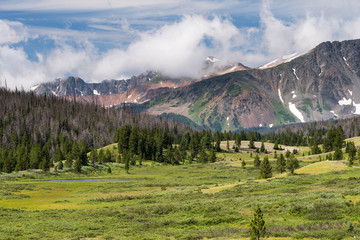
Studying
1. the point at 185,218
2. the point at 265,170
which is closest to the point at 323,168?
the point at 265,170

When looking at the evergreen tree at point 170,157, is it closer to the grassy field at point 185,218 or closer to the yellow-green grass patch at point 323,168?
the yellow-green grass patch at point 323,168

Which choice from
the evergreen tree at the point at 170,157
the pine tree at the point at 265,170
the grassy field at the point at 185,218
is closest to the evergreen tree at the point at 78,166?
the evergreen tree at the point at 170,157

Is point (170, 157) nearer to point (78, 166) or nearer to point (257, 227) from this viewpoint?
point (78, 166)

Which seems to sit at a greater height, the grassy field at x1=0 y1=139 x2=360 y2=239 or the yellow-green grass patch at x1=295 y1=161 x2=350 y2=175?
the yellow-green grass patch at x1=295 y1=161 x2=350 y2=175

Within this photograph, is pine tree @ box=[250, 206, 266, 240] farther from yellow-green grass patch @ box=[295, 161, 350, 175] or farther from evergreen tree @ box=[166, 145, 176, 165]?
evergreen tree @ box=[166, 145, 176, 165]

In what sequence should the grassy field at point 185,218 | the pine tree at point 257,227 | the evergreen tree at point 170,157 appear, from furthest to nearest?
the evergreen tree at point 170,157
the grassy field at point 185,218
the pine tree at point 257,227

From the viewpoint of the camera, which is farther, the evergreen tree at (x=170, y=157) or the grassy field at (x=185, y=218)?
the evergreen tree at (x=170, y=157)

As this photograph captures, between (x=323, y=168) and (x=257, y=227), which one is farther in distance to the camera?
(x=323, y=168)

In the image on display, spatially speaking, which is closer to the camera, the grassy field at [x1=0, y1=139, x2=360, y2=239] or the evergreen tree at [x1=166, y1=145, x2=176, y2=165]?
the grassy field at [x1=0, y1=139, x2=360, y2=239]

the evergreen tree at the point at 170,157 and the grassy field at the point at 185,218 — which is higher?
the evergreen tree at the point at 170,157

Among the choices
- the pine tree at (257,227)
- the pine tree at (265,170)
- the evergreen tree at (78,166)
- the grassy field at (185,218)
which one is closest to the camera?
the pine tree at (257,227)

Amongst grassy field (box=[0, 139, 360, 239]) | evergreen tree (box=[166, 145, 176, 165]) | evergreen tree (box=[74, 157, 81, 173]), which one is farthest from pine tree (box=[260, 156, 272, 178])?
evergreen tree (box=[166, 145, 176, 165])

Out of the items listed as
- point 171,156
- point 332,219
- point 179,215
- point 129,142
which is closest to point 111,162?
point 129,142

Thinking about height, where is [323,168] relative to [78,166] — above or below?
above
